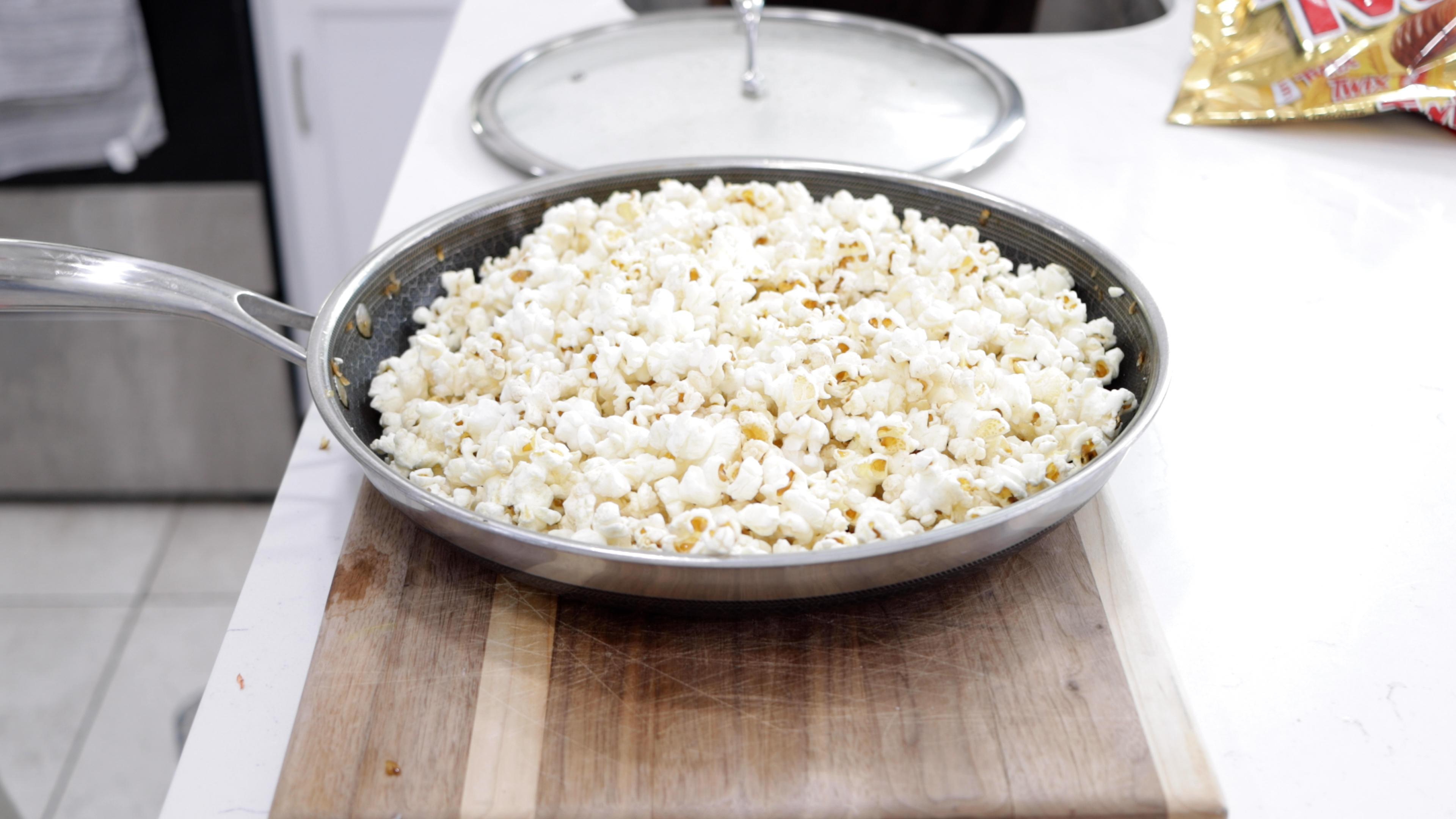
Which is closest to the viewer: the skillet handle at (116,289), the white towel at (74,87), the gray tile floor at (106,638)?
the skillet handle at (116,289)

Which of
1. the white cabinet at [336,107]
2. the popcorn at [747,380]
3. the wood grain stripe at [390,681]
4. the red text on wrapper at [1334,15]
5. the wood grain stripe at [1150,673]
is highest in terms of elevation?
the red text on wrapper at [1334,15]

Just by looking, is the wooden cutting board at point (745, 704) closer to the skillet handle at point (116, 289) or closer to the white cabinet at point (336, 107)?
the skillet handle at point (116, 289)

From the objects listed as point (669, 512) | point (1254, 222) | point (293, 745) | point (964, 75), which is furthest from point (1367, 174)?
point (293, 745)

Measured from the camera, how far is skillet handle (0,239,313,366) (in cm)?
67

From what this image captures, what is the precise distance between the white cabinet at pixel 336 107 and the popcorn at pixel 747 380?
3.73 ft

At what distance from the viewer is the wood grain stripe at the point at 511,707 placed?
56 cm

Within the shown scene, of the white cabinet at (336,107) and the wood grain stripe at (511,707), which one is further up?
the wood grain stripe at (511,707)

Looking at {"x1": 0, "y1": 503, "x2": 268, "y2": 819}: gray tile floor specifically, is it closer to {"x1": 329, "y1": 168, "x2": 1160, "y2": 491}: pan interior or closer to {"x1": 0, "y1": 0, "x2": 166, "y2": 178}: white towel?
{"x1": 0, "y1": 0, "x2": 166, "y2": 178}: white towel

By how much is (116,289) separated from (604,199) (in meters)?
0.38

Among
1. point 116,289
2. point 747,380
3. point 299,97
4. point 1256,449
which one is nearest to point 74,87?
point 299,97

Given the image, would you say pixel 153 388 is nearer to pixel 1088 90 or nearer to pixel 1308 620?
pixel 1088 90

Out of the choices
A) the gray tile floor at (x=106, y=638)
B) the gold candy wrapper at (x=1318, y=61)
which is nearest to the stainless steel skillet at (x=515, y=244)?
the gold candy wrapper at (x=1318, y=61)

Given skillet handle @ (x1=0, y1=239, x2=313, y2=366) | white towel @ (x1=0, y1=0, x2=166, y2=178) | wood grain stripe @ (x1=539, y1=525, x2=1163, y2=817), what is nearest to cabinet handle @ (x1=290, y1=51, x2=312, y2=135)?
white towel @ (x1=0, y1=0, x2=166, y2=178)

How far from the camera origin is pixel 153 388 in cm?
208
